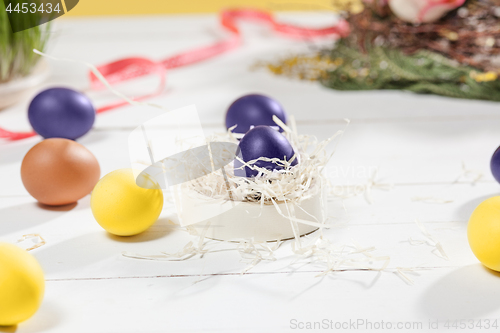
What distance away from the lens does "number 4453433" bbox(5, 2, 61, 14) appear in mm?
1484

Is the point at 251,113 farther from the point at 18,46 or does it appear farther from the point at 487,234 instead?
the point at 18,46

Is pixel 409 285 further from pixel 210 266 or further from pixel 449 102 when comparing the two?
pixel 449 102

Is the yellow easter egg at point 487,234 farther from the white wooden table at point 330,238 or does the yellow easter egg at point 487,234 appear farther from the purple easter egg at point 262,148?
the purple easter egg at point 262,148

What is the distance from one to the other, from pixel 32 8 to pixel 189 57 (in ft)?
2.37

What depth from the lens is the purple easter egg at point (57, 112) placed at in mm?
1274

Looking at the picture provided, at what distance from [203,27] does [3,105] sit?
1378mm

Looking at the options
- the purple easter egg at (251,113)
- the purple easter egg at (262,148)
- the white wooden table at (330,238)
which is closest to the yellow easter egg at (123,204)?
the white wooden table at (330,238)

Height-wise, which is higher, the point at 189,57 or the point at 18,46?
the point at 18,46

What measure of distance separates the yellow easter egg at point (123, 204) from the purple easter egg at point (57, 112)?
46 cm

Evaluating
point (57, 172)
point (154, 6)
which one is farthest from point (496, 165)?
point (154, 6)

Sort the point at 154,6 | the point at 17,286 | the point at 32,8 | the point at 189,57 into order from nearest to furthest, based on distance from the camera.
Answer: the point at 17,286 < the point at 32,8 < the point at 189,57 < the point at 154,6

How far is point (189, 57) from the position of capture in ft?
7.04

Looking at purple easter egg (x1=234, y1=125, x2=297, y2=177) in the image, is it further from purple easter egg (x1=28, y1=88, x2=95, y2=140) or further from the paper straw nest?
purple easter egg (x1=28, y1=88, x2=95, y2=140)

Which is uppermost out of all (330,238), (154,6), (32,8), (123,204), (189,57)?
(32,8)
